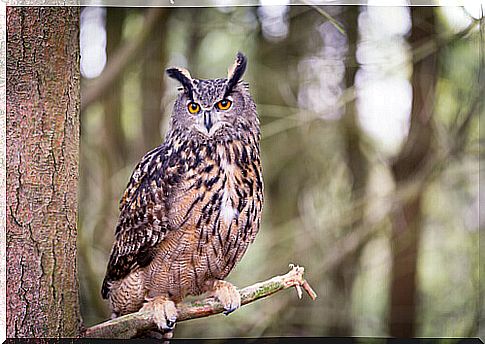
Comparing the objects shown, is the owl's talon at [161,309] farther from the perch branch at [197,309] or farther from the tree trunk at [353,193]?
the tree trunk at [353,193]

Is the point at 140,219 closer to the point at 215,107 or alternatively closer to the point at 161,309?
the point at 161,309

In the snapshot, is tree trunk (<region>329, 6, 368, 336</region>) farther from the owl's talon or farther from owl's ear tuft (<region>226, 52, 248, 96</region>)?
the owl's talon

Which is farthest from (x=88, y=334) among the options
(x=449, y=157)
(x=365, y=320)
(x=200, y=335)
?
(x=449, y=157)

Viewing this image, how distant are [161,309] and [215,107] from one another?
70cm

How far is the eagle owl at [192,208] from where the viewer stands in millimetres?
2475

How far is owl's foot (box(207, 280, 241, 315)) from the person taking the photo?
8.39 feet

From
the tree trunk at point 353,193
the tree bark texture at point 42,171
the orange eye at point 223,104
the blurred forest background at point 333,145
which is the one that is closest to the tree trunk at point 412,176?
the blurred forest background at point 333,145

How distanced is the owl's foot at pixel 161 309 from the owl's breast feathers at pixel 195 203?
129 mm

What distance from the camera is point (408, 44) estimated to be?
262cm

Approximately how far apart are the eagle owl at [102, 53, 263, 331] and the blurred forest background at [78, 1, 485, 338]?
7 centimetres

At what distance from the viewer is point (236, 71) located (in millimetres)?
2578

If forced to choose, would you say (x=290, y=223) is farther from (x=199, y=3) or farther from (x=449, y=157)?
(x=199, y=3)

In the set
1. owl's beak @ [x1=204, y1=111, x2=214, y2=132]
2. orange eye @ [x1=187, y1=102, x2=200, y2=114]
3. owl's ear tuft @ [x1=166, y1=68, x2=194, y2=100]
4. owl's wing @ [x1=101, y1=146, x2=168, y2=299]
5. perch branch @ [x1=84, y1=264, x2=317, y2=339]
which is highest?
owl's ear tuft @ [x1=166, y1=68, x2=194, y2=100]

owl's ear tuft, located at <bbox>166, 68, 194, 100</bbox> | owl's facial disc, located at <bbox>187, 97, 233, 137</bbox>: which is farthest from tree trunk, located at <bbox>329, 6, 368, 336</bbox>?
owl's ear tuft, located at <bbox>166, 68, 194, 100</bbox>
